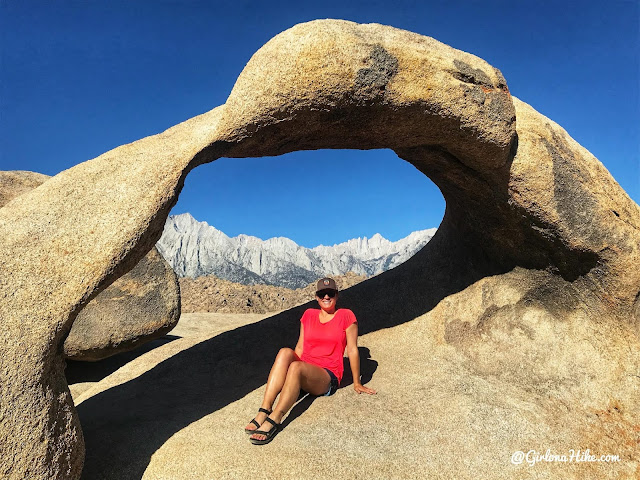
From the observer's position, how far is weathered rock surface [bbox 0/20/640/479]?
288 centimetres

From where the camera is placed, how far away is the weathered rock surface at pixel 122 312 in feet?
19.4

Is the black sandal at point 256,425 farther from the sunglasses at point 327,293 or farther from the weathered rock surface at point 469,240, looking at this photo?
the sunglasses at point 327,293

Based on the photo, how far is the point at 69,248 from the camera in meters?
2.99

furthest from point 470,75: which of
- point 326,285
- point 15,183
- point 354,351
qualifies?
point 15,183

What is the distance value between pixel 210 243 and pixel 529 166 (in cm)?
10587

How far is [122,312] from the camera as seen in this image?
238 inches

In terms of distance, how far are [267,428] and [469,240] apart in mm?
3642

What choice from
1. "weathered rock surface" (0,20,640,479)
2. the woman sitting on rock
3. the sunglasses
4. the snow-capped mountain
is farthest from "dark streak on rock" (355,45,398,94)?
the snow-capped mountain

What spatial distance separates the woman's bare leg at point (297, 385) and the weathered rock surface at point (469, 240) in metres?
0.45

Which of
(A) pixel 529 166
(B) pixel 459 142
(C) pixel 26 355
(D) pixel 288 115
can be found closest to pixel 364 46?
(D) pixel 288 115

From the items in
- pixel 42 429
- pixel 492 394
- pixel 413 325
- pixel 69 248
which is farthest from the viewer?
pixel 413 325

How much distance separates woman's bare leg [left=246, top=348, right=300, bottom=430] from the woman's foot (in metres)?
0.08

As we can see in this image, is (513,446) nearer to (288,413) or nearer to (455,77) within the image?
(288,413)

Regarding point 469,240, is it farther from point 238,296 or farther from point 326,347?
point 238,296
